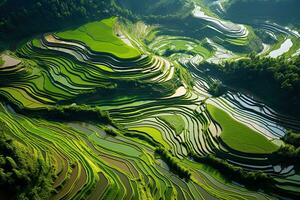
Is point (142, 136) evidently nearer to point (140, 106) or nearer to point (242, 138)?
point (140, 106)

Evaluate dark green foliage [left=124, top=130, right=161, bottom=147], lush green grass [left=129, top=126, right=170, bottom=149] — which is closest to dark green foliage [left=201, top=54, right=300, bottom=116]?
lush green grass [left=129, top=126, right=170, bottom=149]

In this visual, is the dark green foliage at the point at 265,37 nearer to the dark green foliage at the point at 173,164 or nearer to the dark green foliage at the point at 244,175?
the dark green foliage at the point at 244,175

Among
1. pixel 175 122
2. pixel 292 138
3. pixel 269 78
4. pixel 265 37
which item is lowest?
pixel 175 122

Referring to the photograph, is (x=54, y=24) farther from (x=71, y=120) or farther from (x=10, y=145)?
(x=10, y=145)

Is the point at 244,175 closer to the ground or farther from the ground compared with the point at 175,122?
closer to the ground

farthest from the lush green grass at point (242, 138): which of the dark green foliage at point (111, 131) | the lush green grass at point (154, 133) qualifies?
the dark green foliage at point (111, 131)

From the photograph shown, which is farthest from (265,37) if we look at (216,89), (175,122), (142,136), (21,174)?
(21,174)
